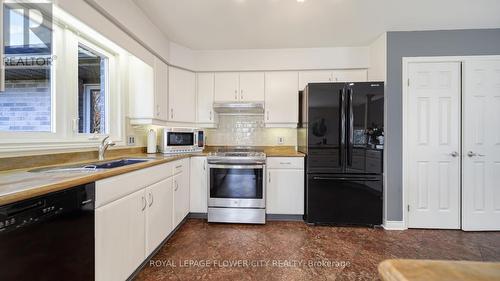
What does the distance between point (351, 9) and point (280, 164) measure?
6.19 ft

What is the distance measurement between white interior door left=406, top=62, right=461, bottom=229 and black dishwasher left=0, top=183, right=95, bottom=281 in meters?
3.17

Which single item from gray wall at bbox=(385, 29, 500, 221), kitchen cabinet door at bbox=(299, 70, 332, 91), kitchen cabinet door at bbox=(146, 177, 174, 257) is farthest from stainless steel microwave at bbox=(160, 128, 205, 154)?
gray wall at bbox=(385, 29, 500, 221)

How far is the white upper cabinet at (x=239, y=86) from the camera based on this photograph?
321 cm

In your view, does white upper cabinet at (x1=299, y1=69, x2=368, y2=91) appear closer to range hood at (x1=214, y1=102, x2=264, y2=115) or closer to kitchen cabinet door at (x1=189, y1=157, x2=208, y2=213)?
range hood at (x1=214, y1=102, x2=264, y2=115)

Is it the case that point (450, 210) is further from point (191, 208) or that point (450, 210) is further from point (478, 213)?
point (191, 208)

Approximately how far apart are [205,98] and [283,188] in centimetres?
175

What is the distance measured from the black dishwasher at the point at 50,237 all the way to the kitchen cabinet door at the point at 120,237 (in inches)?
2.7

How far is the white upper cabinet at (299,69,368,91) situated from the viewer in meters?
3.09

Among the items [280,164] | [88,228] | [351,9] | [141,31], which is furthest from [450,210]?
[141,31]

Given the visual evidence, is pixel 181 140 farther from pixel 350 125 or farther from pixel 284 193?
pixel 350 125

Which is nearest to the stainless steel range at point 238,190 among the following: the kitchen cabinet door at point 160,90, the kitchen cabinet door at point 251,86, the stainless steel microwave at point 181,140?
the stainless steel microwave at point 181,140

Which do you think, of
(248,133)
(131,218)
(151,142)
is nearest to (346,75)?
(248,133)

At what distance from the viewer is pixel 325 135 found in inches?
105

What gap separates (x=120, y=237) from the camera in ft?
4.79
